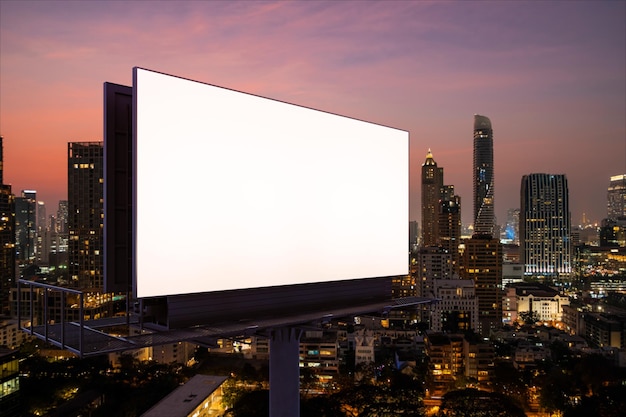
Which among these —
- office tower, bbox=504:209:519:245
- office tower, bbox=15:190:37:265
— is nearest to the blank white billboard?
office tower, bbox=15:190:37:265

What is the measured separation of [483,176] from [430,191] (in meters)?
30.2

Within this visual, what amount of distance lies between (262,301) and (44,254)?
74980mm

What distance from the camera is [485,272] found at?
165 ft

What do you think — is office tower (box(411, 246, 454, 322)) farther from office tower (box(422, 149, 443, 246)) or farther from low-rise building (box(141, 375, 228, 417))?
office tower (box(422, 149, 443, 246))

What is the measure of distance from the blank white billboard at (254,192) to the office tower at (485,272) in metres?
45.2

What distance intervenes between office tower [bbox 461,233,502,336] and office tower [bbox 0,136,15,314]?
139 ft

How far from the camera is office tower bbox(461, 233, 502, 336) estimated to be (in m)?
48.0

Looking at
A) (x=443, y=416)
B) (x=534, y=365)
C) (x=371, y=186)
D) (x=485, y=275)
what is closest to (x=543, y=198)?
(x=485, y=275)

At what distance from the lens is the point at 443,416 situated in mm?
16203

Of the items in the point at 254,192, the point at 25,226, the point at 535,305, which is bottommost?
the point at 535,305

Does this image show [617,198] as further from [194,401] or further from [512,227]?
[194,401]

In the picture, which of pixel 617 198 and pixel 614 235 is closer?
pixel 614 235

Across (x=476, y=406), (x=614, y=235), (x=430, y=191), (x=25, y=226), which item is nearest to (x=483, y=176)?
(x=430, y=191)

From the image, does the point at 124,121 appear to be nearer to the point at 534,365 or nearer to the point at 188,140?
the point at 188,140
